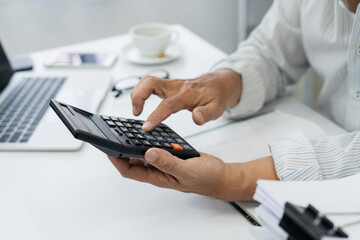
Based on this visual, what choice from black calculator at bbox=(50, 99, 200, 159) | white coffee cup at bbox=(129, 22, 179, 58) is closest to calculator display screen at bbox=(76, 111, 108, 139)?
black calculator at bbox=(50, 99, 200, 159)

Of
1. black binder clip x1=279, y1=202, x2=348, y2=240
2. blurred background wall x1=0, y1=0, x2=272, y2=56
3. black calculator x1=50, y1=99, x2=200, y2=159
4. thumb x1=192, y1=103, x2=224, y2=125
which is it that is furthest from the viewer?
blurred background wall x1=0, y1=0, x2=272, y2=56

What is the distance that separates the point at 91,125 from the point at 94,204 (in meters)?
0.11

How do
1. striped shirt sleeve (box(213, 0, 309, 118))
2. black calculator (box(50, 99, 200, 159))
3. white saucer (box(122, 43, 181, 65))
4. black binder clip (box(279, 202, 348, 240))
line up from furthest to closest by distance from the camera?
white saucer (box(122, 43, 181, 65)) → striped shirt sleeve (box(213, 0, 309, 118)) → black calculator (box(50, 99, 200, 159)) → black binder clip (box(279, 202, 348, 240))

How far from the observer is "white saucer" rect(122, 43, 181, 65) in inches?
35.2

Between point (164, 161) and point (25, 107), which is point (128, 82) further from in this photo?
point (164, 161)

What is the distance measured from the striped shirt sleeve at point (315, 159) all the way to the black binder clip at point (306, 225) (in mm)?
169

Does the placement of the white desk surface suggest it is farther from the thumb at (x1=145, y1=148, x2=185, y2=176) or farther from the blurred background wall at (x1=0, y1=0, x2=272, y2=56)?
the blurred background wall at (x1=0, y1=0, x2=272, y2=56)

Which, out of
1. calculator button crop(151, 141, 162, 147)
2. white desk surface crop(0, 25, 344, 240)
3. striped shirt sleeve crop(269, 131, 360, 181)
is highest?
calculator button crop(151, 141, 162, 147)

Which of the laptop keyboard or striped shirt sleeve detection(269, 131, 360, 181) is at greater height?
the laptop keyboard

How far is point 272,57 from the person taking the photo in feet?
2.49

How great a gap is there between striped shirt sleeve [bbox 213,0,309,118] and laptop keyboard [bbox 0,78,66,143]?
0.36 metres

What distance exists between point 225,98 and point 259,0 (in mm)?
1286

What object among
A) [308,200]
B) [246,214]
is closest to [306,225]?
[308,200]

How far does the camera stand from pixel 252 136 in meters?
0.62
